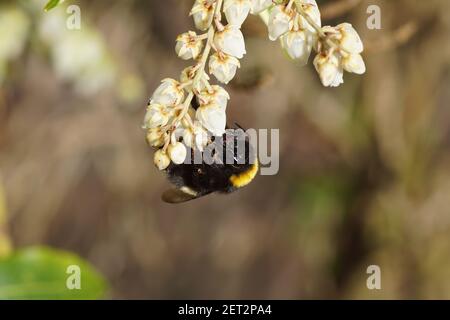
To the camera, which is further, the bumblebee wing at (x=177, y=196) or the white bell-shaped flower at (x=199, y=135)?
the bumblebee wing at (x=177, y=196)

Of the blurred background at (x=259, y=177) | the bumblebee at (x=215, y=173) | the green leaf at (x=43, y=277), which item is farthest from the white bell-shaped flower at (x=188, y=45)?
the blurred background at (x=259, y=177)

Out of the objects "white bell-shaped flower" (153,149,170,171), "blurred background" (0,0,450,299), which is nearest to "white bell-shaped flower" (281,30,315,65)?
"white bell-shaped flower" (153,149,170,171)

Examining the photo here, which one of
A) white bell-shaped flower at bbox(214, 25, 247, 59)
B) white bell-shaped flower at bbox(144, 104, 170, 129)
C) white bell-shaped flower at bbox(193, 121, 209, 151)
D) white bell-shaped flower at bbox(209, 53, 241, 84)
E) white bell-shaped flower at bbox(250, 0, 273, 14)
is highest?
white bell-shaped flower at bbox(250, 0, 273, 14)

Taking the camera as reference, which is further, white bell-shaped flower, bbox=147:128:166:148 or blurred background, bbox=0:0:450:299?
blurred background, bbox=0:0:450:299

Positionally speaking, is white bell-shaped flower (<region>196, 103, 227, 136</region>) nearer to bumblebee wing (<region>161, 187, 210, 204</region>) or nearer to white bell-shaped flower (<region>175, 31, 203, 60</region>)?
white bell-shaped flower (<region>175, 31, 203, 60</region>)

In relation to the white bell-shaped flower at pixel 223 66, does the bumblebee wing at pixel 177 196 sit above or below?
below

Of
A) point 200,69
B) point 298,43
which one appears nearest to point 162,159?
point 200,69

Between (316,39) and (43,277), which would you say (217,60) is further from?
(43,277)

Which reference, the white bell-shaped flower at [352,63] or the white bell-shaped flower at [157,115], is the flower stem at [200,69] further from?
the white bell-shaped flower at [352,63]
